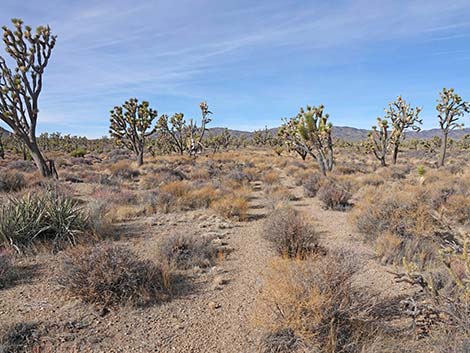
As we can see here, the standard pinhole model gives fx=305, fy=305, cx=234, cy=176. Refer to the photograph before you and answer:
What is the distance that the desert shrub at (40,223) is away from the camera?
Answer: 6320 millimetres

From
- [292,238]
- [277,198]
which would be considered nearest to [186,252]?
[292,238]

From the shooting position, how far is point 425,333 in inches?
144

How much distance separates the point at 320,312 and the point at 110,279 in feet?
9.74

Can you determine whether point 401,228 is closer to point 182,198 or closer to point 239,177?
point 182,198

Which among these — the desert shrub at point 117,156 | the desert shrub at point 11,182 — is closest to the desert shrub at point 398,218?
the desert shrub at point 11,182

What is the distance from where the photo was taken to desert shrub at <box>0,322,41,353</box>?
11.3 feet

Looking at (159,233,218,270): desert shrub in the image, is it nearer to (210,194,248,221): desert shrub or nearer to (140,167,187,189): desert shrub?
(210,194,248,221): desert shrub

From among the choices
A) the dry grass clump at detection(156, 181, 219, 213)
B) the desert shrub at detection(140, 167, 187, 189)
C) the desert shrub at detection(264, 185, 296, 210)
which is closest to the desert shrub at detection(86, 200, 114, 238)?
the dry grass clump at detection(156, 181, 219, 213)

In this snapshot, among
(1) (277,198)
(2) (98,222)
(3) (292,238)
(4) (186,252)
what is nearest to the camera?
(4) (186,252)

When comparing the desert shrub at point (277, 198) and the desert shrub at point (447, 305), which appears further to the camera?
the desert shrub at point (277, 198)

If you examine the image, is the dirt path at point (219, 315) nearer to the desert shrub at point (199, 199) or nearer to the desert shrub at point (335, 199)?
the desert shrub at point (199, 199)

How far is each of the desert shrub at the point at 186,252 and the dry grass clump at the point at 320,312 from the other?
2.11 m

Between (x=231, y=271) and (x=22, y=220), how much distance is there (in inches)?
182

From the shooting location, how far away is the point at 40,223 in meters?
6.66
